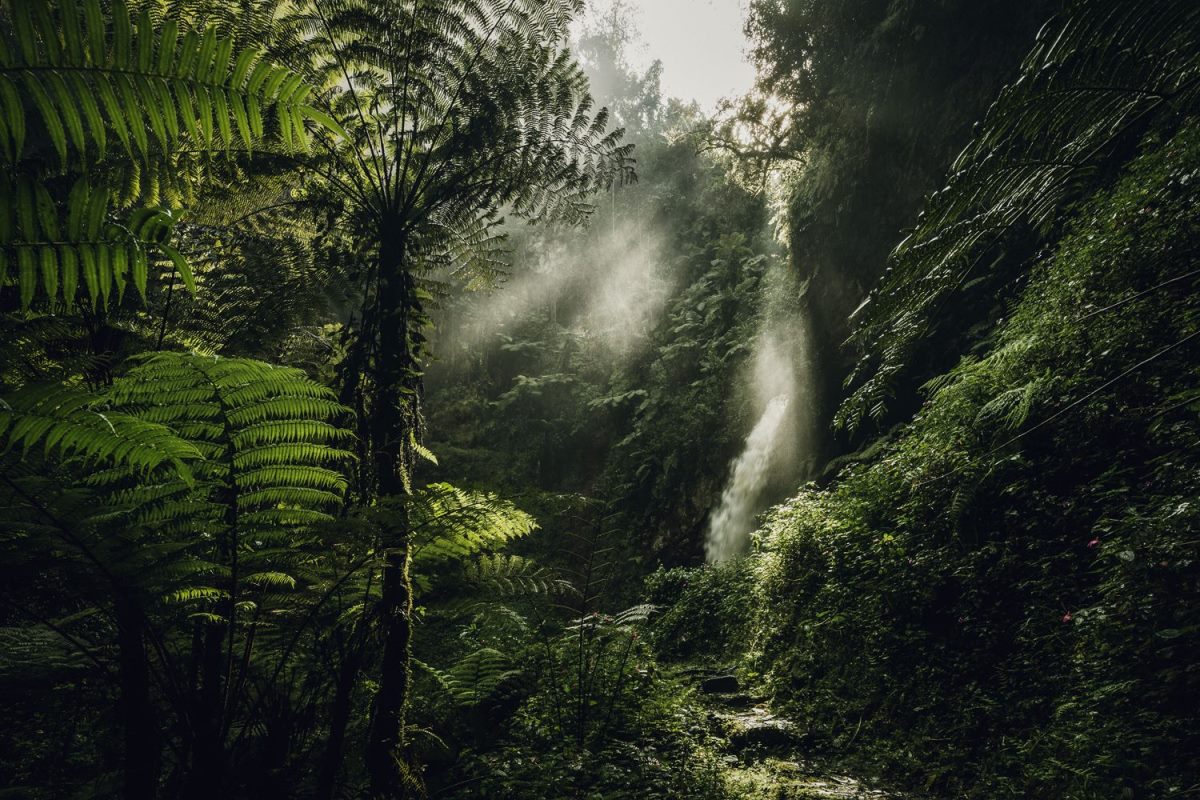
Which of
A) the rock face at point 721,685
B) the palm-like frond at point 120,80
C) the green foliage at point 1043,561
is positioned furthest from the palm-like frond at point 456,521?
the rock face at point 721,685

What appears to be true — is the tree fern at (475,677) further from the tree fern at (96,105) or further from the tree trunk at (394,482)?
the tree fern at (96,105)

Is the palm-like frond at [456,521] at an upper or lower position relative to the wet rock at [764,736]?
upper

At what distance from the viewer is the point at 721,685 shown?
4820 mm

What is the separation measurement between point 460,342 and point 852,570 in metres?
14.2

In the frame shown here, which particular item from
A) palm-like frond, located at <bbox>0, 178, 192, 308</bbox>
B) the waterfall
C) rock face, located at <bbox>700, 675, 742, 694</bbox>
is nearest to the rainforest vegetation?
palm-like frond, located at <bbox>0, 178, 192, 308</bbox>

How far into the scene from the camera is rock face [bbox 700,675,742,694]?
4.80 meters

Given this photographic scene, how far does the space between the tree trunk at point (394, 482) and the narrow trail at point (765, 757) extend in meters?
1.68

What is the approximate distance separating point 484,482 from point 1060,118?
3.43 m

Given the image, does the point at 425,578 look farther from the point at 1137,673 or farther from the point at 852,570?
the point at 852,570

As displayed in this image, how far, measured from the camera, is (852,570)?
4.56m

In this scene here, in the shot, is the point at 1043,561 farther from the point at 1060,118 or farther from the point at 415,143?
the point at 415,143

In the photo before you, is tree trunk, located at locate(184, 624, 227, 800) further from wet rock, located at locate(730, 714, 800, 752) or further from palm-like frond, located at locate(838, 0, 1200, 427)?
wet rock, located at locate(730, 714, 800, 752)

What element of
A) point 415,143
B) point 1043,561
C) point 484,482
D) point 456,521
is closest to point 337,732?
point 456,521

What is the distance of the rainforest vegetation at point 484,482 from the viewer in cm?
113
